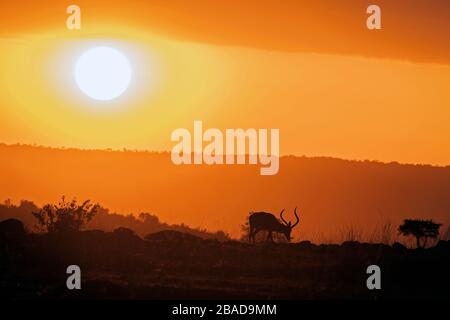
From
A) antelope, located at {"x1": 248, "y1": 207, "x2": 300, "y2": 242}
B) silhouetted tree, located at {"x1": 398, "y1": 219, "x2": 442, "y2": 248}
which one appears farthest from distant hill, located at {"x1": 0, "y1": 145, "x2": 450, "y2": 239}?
silhouetted tree, located at {"x1": 398, "y1": 219, "x2": 442, "y2": 248}

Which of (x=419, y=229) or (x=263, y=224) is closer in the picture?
(x=419, y=229)

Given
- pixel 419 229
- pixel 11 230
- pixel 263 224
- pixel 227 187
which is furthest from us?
pixel 227 187

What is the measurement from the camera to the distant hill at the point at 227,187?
71125 millimetres

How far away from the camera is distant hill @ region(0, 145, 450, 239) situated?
71125 mm

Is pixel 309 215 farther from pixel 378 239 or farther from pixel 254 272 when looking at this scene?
pixel 254 272

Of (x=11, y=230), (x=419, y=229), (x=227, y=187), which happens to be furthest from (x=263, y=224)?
(x=227, y=187)

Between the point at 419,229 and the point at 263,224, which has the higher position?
the point at 263,224

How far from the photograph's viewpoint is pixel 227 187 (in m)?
84.9

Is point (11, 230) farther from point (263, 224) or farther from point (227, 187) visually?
point (227, 187)

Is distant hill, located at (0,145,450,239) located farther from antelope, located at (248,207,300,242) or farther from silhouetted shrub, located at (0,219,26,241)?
silhouetted shrub, located at (0,219,26,241)

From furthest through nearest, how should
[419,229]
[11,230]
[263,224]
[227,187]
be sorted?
[227,187]
[263,224]
[419,229]
[11,230]

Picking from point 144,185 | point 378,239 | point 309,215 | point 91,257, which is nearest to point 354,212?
point 309,215

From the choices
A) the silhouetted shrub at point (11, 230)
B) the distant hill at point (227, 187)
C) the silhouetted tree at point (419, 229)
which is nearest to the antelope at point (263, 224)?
the silhouetted tree at point (419, 229)

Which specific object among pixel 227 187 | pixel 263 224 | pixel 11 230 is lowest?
pixel 11 230
